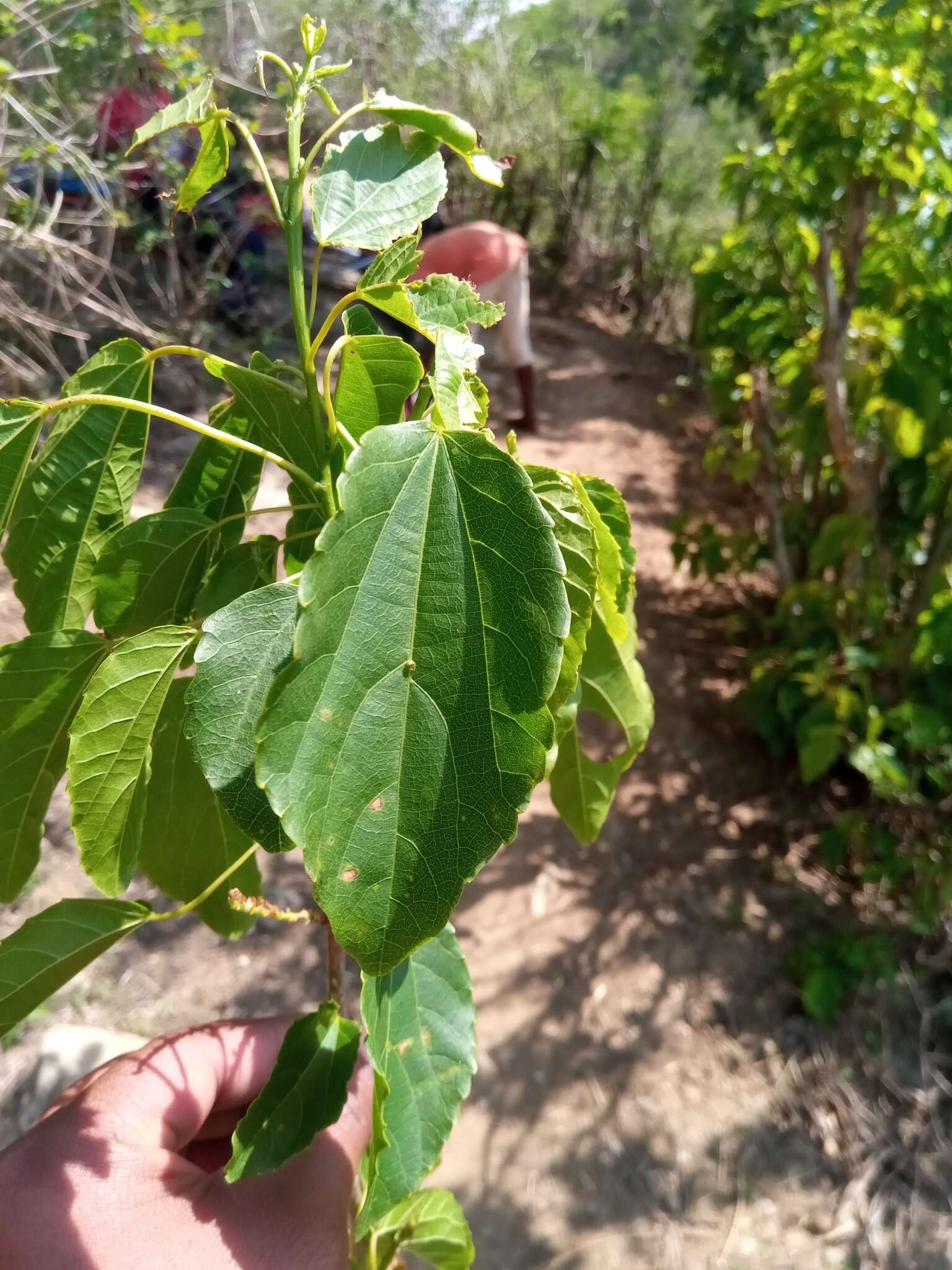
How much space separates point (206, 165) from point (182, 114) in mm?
54

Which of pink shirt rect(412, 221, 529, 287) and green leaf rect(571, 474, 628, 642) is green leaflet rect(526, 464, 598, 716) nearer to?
green leaf rect(571, 474, 628, 642)

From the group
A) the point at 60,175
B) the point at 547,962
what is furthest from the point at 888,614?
the point at 60,175

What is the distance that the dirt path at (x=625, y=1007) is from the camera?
186cm

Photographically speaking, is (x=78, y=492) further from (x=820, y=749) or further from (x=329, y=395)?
(x=820, y=749)

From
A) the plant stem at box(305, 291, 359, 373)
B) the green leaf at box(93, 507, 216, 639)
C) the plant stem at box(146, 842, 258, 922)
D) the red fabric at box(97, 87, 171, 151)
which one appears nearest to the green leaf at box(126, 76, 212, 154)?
the plant stem at box(305, 291, 359, 373)

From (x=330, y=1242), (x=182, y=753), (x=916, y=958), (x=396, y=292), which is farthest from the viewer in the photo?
(x=916, y=958)

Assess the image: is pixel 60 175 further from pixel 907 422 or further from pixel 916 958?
pixel 916 958

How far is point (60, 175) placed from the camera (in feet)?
9.59

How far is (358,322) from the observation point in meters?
0.61

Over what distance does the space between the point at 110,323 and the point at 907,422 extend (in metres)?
3.05

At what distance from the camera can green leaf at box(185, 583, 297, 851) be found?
0.48 m

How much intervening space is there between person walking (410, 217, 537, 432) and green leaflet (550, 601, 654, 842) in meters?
2.35

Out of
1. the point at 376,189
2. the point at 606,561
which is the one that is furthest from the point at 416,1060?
the point at 376,189

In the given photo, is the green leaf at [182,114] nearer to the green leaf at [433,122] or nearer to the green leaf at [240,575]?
the green leaf at [433,122]
